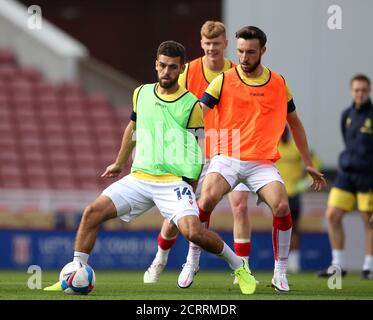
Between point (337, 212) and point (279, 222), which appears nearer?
point (279, 222)

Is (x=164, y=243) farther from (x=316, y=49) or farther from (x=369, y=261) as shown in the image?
(x=316, y=49)

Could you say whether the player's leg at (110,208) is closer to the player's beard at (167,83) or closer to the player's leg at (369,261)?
the player's beard at (167,83)

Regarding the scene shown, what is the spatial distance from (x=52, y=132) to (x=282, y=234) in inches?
530

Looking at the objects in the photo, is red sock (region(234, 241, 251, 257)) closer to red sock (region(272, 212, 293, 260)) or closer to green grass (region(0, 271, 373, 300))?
green grass (region(0, 271, 373, 300))

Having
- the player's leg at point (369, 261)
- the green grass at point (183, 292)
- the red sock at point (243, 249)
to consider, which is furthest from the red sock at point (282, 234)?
the player's leg at point (369, 261)

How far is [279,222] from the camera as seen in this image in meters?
11.4

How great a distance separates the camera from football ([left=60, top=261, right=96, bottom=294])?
10.7 m

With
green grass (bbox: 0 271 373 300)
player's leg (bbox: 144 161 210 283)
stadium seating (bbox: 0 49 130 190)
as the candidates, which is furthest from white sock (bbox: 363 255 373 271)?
stadium seating (bbox: 0 49 130 190)

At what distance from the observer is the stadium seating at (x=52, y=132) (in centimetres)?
2375

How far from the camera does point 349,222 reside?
67.3ft

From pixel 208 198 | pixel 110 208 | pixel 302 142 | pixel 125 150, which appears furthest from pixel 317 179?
pixel 110 208

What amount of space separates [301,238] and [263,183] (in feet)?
29.6

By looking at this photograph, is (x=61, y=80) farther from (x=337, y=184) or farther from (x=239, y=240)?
(x=239, y=240)

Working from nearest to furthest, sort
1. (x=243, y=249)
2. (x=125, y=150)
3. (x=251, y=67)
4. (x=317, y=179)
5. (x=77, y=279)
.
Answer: (x=77, y=279)
(x=125, y=150)
(x=251, y=67)
(x=317, y=179)
(x=243, y=249)
